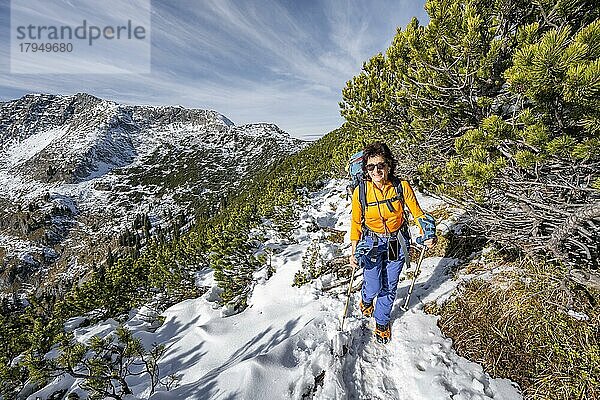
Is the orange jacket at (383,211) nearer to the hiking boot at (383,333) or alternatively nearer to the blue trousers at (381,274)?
the blue trousers at (381,274)

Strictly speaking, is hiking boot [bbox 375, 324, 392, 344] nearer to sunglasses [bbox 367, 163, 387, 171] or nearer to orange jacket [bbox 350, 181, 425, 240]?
orange jacket [bbox 350, 181, 425, 240]

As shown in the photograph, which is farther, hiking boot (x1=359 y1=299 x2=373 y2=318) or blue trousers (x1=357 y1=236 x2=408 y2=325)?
hiking boot (x1=359 y1=299 x2=373 y2=318)

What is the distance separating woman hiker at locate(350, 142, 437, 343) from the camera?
12.8 feet

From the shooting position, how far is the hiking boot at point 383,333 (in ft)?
14.5

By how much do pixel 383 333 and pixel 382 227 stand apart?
174 cm

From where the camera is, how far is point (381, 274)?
14.6 ft

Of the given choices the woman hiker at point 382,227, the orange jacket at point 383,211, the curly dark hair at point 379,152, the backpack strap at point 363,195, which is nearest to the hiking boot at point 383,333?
A: the woman hiker at point 382,227

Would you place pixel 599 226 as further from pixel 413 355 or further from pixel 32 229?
pixel 32 229

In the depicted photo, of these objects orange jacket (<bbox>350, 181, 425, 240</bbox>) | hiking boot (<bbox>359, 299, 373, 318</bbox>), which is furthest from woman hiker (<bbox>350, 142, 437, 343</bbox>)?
hiking boot (<bbox>359, 299, 373, 318</bbox>)

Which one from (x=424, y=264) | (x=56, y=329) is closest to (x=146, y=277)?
(x=56, y=329)

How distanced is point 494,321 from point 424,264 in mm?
2508

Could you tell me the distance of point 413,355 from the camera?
4.05m

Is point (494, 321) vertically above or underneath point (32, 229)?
above

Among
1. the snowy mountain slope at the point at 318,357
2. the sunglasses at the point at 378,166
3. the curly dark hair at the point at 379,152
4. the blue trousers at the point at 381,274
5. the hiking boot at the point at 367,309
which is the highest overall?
the curly dark hair at the point at 379,152
